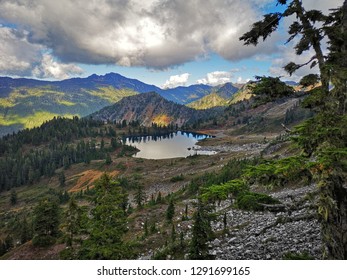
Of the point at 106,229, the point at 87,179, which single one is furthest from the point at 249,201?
the point at 87,179

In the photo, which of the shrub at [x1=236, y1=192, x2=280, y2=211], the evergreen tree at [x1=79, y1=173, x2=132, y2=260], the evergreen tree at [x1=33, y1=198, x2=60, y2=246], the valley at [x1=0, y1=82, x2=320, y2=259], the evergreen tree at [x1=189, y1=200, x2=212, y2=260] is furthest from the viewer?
the evergreen tree at [x1=33, y1=198, x2=60, y2=246]

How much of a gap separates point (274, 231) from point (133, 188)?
280 ft

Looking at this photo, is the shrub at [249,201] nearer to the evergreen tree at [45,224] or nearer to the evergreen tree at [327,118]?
the evergreen tree at [327,118]

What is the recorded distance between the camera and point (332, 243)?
908 cm

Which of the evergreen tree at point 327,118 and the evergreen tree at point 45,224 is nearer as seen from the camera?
the evergreen tree at point 327,118

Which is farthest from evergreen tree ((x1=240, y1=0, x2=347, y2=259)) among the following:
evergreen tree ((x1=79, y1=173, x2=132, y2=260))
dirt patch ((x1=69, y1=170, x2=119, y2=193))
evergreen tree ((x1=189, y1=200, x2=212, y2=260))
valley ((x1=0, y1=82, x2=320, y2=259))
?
dirt patch ((x1=69, y1=170, x2=119, y2=193))

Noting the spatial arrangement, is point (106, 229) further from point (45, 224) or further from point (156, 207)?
point (156, 207)

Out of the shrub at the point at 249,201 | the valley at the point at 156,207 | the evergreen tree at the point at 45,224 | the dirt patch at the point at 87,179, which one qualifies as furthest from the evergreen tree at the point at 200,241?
the dirt patch at the point at 87,179

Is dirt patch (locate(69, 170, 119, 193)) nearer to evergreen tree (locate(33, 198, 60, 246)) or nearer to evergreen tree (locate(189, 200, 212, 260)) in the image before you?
evergreen tree (locate(33, 198, 60, 246))

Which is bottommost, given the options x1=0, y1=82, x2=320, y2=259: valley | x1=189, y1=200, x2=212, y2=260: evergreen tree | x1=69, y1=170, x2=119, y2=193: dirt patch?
x1=69, y1=170, x2=119, y2=193: dirt patch

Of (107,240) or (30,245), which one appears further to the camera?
(30,245)

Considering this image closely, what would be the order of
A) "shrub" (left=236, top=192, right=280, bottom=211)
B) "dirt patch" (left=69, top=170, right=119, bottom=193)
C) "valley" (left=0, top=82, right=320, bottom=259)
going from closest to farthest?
"shrub" (left=236, top=192, right=280, bottom=211), "valley" (left=0, top=82, right=320, bottom=259), "dirt patch" (left=69, top=170, right=119, bottom=193)
